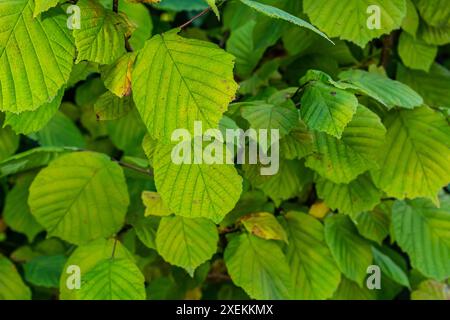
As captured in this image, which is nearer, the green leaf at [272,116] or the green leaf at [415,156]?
the green leaf at [272,116]

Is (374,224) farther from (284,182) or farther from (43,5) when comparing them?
(43,5)

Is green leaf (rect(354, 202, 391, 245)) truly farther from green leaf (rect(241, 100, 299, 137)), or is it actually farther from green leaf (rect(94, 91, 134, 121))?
green leaf (rect(94, 91, 134, 121))

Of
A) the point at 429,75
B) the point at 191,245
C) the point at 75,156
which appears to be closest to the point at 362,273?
the point at 191,245

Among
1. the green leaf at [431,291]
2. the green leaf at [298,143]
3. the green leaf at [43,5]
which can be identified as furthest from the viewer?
the green leaf at [431,291]

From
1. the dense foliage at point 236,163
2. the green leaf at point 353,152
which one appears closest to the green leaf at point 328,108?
the dense foliage at point 236,163

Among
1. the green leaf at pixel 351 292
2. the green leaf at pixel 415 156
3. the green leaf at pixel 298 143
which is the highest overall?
the green leaf at pixel 298 143

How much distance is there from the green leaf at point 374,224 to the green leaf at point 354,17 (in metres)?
0.36

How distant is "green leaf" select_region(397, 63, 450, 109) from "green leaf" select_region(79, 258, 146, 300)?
2.35 ft

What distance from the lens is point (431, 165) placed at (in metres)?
1.12

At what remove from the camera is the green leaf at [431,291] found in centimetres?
137

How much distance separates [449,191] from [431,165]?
510mm

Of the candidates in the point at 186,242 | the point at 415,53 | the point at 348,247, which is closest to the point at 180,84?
the point at 186,242

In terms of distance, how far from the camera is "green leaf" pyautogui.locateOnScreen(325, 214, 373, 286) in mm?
1233

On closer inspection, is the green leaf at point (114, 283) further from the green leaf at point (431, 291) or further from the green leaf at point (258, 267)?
the green leaf at point (431, 291)
